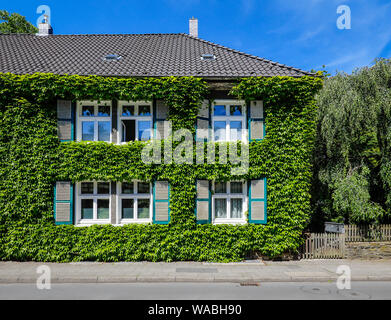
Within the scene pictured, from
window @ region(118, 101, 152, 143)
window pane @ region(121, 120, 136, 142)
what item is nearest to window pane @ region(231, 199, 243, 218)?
window @ region(118, 101, 152, 143)

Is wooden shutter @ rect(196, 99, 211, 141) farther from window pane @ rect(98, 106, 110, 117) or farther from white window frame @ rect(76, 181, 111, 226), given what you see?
white window frame @ rect(76, 181, 111, 226)

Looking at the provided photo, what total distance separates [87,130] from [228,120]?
5367 mm

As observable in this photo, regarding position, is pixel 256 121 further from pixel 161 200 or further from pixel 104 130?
pixel 104 130

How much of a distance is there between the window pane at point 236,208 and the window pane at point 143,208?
3.24 m

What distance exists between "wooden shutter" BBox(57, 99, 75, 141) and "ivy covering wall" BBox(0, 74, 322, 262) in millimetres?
172

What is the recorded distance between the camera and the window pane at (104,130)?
9.91 meters

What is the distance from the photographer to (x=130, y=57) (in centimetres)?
1127

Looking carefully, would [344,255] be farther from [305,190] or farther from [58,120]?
[58,120]

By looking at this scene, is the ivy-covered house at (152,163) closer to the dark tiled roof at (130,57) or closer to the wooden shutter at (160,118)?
the wooden shutter at (160,118)

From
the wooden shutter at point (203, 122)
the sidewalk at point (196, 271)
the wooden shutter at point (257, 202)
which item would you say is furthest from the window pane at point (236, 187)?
the sidewalk at point (196, 271)

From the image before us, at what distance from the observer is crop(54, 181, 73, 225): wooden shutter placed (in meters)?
9.41

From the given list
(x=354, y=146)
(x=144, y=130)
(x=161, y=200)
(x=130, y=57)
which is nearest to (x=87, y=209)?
(x=161, y=200)
